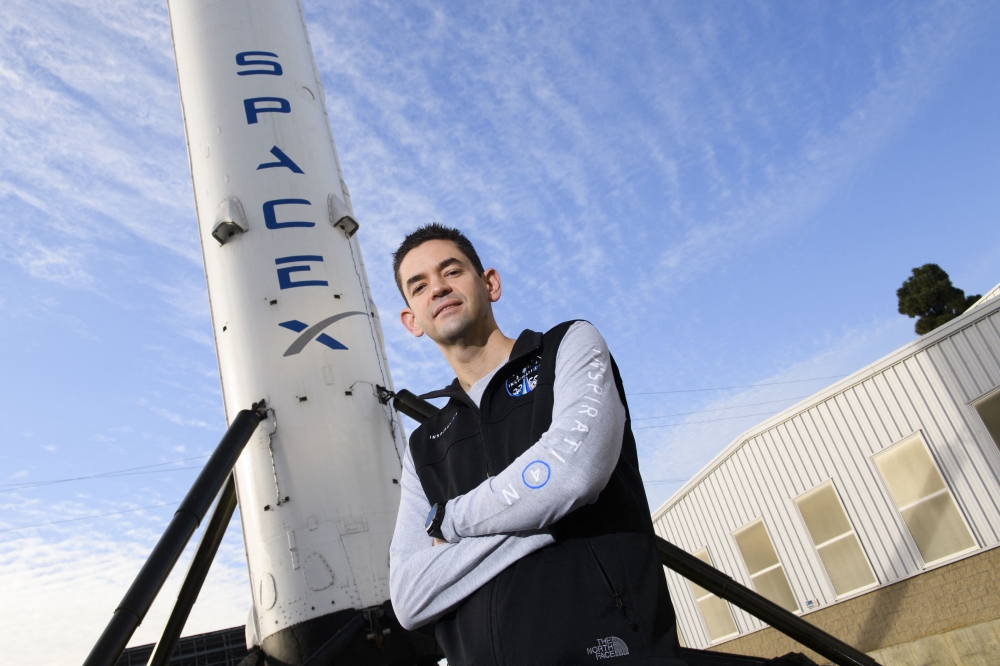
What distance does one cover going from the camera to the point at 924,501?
10.9 meters

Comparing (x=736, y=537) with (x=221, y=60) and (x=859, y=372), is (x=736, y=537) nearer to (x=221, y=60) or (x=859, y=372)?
(x=859, y=372)

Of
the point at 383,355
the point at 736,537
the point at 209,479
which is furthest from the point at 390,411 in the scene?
the point at 736,537

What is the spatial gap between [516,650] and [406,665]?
3998 mm

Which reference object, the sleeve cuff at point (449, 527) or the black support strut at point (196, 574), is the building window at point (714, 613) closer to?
the black support strut at point (196, 574)

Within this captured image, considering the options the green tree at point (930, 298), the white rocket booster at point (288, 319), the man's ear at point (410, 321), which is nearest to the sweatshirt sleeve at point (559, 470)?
the man's ear at point (410, 321)

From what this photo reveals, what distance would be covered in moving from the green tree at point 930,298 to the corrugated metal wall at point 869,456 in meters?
16.4

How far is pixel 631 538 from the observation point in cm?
183

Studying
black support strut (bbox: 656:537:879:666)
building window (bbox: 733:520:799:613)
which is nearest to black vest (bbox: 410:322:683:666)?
black support strut (bbox: 656:537:879:666)

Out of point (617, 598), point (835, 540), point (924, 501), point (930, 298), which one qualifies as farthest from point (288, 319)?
point (930, 298)

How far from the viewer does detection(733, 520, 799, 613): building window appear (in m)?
13.5

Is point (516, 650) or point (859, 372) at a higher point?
point (859, 372)

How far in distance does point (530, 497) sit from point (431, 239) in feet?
3.62

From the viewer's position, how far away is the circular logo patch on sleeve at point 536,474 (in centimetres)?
178

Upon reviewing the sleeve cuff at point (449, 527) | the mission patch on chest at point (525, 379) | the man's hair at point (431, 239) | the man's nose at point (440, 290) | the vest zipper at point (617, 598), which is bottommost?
the vest zipper at point (617, 598)
